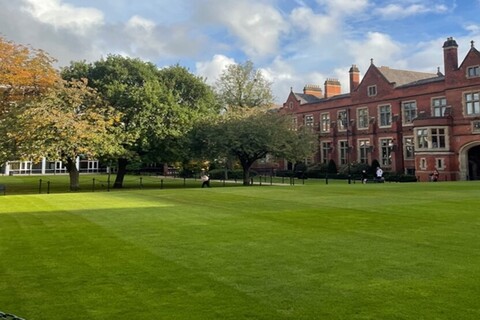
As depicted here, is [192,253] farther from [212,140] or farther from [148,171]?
[148,171]

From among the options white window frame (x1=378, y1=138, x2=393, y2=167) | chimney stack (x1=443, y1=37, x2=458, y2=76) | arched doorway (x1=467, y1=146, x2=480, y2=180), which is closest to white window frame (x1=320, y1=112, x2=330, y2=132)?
white window frame (x1=378, y1=138, x2=393, y2=167)

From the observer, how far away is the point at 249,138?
34.2m

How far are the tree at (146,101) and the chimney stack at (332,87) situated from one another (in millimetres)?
29480

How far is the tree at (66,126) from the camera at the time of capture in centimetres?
2731

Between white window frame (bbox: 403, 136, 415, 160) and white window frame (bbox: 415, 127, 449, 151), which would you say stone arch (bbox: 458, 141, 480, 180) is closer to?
white window frame (bbox: 415, 127, 449, 151)

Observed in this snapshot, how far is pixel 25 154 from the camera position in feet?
90.9

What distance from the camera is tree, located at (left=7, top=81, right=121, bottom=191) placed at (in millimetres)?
27312

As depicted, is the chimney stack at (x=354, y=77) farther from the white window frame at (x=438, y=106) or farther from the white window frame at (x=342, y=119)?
the white window frame at (x=438, y=106)

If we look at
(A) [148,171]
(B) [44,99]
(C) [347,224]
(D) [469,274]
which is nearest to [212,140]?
(B) [44,99]

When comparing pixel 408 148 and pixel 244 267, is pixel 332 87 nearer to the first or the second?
pixel 408 148

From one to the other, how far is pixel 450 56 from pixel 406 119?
8062 mm

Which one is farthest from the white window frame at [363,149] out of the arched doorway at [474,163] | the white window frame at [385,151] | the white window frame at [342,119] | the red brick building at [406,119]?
the arched doorway at [474,163]

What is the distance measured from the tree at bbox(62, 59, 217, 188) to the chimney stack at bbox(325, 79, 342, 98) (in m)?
29.5

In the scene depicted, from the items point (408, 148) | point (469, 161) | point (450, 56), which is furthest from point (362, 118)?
point (469, 161)
